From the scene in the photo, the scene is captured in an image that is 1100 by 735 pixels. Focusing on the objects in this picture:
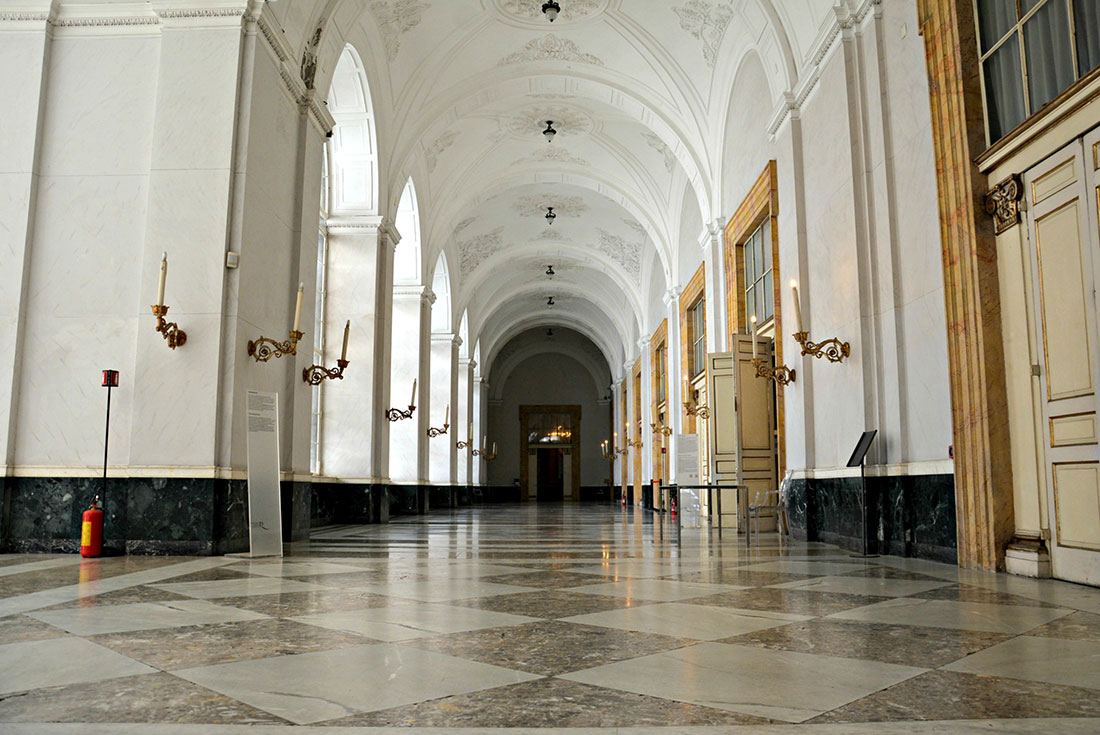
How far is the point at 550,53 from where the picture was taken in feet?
43.7

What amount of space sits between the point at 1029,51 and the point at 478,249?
1824cm

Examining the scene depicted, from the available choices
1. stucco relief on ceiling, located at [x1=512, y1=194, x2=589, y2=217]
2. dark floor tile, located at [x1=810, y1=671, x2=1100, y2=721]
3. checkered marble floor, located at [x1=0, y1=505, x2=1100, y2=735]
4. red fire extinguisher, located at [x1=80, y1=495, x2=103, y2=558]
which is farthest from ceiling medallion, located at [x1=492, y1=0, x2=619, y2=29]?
dark floor tile, located at [x1=810, y1=671, x2=1100, y2=721]

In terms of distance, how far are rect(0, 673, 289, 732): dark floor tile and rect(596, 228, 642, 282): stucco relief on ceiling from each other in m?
20.8

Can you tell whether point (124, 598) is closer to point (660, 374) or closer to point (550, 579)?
point (550, 579)

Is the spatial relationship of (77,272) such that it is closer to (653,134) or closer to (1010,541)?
(1010,541)

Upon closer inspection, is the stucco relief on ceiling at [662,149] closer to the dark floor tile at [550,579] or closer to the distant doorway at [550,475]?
the dark floor tile at [550,579]

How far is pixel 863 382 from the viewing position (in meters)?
7.33

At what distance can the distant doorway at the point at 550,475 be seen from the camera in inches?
1538

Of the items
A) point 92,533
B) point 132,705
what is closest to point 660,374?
point 92,533

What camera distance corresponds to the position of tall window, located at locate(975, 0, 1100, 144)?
470 cm

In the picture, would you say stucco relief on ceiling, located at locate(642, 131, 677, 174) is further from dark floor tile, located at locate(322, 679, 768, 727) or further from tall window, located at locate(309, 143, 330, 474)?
dark floor tile, located at locate(322, 679, 768, 727)

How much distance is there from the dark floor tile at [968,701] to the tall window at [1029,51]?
380cm

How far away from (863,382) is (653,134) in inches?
382

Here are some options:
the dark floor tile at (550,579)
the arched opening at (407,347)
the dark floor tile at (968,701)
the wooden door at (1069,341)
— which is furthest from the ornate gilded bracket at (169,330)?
the arched opening at (407,347)
